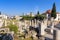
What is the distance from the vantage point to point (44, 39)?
1034cm

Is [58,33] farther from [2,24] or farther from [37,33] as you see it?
[2,24]

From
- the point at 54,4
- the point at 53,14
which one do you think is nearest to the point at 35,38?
the point at 53,14

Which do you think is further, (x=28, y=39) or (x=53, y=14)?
(x=53, y=14)

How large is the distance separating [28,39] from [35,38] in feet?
2.23

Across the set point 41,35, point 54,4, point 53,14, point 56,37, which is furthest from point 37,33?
point 54,4

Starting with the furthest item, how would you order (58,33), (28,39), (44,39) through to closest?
(28,39) < (44,39) < (58,33)

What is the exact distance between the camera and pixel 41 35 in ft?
39.1

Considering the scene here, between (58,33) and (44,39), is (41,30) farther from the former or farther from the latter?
(58,33)

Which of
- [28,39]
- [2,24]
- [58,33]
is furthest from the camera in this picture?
[2,24]

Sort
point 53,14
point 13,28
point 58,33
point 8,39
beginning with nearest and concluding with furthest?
point 58,33 → point 8,39 → point 13,28 → point 53,14

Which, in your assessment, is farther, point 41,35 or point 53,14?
point 53,14

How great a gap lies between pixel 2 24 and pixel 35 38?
35.6ft

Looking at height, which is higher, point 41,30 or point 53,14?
point 53,14

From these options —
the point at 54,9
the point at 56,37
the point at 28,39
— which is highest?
the point at 54,9
